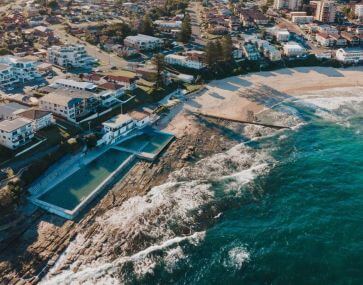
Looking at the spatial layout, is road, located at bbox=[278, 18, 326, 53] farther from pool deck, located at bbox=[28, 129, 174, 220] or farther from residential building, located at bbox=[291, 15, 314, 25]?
pool deck, located at bbox=[28, 129, 174, 220]

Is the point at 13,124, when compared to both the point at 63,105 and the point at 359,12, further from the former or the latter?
the point at 359,12

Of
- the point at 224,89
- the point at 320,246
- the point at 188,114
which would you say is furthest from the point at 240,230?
the point at 224,89

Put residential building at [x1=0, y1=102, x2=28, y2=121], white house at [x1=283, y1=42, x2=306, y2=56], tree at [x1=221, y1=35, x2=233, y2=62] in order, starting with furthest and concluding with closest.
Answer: white house at [x1=283, y1=42, x2=306, y2=56], tree at [x1=221, y1=35, x2=233, y2=62], residential building at [x1=0, y1=102, x2=28, y2=121]

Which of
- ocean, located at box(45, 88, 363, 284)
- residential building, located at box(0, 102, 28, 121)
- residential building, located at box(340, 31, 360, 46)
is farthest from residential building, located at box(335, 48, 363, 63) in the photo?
residential building, located at box(0, 102, 28, 121)

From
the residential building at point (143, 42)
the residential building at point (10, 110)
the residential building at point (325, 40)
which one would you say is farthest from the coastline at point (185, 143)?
the residential building at point (143, 42)

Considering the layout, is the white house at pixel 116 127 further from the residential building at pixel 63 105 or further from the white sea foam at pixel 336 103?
the white sea foam at pixel 336 103

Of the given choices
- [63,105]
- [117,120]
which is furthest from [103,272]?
[63,105]

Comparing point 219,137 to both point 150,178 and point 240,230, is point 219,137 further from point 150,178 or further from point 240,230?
point 240,230
